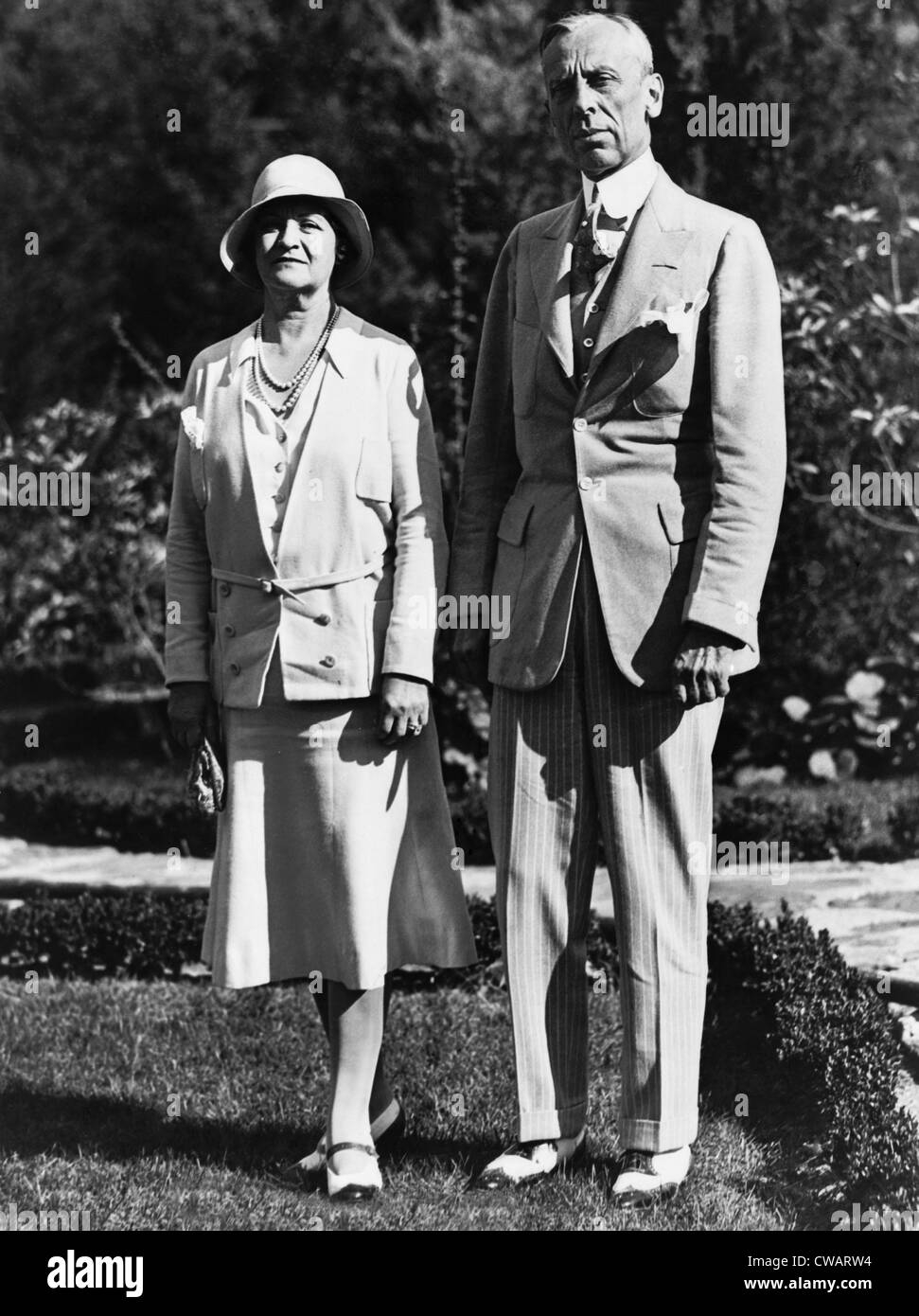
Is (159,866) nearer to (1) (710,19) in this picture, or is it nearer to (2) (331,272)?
(2) (331,272)

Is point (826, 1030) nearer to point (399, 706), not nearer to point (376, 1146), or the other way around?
point (376, 1146)

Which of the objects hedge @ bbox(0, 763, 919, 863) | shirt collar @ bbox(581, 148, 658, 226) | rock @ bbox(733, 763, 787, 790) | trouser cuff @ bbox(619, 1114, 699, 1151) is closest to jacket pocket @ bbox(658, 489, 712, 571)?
shirt collar @ bbox(581, 148, 658, 226)

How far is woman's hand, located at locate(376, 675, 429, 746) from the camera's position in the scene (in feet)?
11.2

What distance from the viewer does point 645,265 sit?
3289mm

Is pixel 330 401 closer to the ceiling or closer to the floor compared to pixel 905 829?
closer to the ceiling

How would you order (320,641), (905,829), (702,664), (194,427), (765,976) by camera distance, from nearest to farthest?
(702,664) → (320,641) → (194,427) → (765,976) → (905,829)

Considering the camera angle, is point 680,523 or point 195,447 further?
point 195,447

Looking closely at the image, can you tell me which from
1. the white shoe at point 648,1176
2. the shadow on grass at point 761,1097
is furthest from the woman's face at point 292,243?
the shadow on grass at point 761,1097

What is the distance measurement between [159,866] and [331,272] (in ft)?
11.0

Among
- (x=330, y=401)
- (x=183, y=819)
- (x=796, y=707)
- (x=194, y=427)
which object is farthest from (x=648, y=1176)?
(x=796, y=707)

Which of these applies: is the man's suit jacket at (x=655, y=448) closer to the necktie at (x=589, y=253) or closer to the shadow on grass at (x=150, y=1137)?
the necktie at (x=589, y=253)

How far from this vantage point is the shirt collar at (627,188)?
3.33 m

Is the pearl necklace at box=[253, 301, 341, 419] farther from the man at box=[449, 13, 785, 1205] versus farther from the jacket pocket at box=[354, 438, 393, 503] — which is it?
the man at box=[449, 13, 785, 1205]

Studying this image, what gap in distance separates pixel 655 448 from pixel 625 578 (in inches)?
10.3
